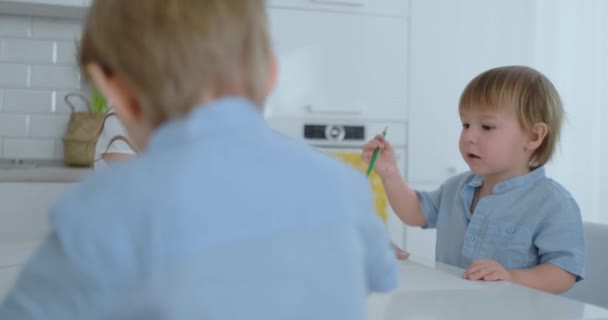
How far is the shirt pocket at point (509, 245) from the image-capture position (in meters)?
1.36

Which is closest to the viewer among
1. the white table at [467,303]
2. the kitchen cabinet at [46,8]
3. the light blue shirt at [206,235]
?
the light blue shirt at [206,235]

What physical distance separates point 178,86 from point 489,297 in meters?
0.57

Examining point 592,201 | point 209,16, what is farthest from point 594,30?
point 209,16

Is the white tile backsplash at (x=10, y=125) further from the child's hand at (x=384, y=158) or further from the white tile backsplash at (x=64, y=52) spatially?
the child's hand at (x=384, y=158)

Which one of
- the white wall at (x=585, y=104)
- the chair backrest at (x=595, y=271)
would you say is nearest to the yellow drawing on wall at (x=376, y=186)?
the chair backrest at (x=595, y=271)

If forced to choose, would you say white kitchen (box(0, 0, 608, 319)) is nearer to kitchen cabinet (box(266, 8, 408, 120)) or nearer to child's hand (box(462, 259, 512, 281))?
kitchen cabinet (box(266, 8, 408, 120))

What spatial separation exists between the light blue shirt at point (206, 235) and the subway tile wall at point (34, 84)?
237cm

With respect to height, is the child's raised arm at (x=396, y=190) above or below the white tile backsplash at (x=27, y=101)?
below

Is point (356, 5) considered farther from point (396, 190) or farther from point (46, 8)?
point (396, 190)

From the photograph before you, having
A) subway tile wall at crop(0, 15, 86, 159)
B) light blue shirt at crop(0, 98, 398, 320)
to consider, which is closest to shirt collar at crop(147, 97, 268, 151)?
light blue shirt at crop(0, 98, 398, 320)

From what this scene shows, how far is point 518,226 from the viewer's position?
138cm

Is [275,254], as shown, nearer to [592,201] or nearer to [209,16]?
[209,16]

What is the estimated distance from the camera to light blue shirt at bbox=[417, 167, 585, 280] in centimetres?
132

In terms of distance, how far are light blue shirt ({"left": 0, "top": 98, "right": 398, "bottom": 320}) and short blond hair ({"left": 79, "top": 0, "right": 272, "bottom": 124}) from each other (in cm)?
2
